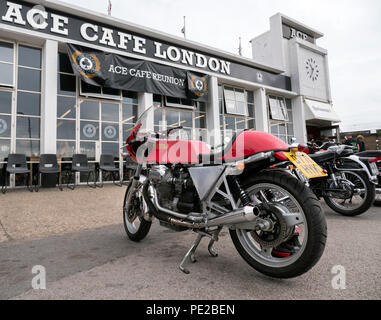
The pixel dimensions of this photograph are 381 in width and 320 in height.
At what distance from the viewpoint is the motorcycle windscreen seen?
1850 mm

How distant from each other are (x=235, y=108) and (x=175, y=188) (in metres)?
11.9

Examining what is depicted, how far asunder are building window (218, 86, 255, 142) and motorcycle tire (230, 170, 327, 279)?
1109 centimetres

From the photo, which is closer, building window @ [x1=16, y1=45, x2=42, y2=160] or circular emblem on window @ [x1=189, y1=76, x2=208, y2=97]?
building window @ [x1=16, y1=45, x2=42, y2=160]

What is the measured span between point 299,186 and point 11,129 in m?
9.04

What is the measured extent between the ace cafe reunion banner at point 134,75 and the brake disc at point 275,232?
8.44 m

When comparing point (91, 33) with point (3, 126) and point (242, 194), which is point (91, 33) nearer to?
point (3, 126)

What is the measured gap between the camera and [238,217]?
161 cm

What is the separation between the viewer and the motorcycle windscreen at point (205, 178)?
185 cm

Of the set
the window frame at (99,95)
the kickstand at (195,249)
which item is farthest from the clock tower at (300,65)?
the kickstand at (195,249)

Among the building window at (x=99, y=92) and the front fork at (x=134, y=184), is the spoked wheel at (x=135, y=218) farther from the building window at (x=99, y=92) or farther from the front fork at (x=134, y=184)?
the building window at (x=99, y=92)

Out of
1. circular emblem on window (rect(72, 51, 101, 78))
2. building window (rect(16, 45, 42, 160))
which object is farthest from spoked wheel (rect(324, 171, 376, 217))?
building window (rect(16, 45, 42, 160))

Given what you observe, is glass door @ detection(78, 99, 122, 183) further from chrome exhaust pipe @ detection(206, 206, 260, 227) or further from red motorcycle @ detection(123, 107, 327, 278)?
chrome exhaust pipe @ detection(206, 206, 260, 227)
